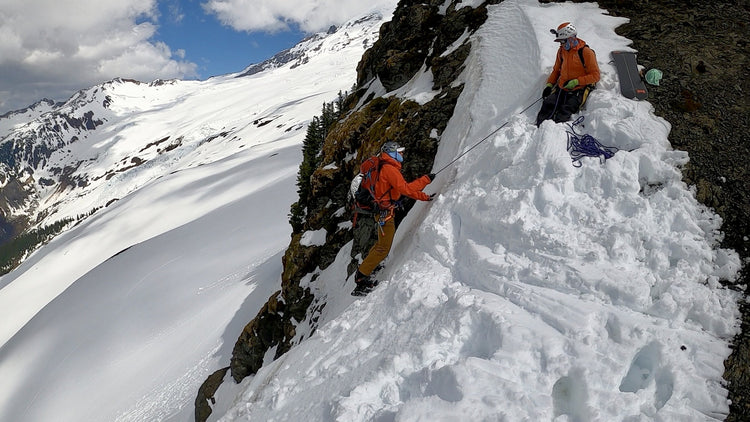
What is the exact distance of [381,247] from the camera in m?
8.15

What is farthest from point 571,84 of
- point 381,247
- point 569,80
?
point 381,247

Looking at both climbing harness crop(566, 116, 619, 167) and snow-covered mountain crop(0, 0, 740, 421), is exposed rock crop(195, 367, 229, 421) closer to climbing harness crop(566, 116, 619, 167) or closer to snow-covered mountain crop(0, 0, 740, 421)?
snow-covered mountain crop(0, 0, 740, 421)

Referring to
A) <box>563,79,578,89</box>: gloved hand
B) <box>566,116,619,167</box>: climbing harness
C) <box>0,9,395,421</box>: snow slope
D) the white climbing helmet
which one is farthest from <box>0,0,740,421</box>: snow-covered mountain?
<box>0,9,395,421</box>: snow slope

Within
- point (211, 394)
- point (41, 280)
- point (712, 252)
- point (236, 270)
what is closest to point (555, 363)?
point (712, 252)

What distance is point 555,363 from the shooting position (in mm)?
4211

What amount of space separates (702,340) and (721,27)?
8.25 metres

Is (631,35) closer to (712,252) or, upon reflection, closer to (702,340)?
(712,252)

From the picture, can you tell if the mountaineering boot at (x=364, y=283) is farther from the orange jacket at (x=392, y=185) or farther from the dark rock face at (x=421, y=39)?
the dark rock face at (x=421, y=39)

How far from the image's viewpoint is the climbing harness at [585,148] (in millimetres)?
6266

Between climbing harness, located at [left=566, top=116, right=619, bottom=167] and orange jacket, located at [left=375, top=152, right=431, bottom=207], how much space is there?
2612 millimetres

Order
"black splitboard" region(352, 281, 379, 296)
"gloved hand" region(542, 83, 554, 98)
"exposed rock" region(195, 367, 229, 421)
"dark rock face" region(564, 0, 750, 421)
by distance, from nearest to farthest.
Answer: "dark rock face" region(564, 0, 750, 421) < "gloved hand" region(542, 83, 554, 98) < "black splitboard" region(352, 281, 379, 296) < "exposed rock" region(195, 367, 229, 421)

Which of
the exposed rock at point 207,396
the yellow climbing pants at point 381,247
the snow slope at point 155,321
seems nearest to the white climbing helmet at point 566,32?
the yellow climbing pants at point 381,247

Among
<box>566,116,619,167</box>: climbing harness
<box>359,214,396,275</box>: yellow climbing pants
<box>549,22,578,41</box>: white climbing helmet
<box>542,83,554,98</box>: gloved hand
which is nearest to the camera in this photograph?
<box>566,116,619,167</box>: climbing harness

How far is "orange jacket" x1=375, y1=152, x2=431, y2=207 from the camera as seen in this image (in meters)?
7.37
